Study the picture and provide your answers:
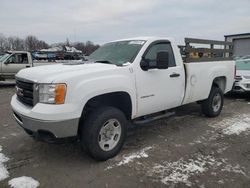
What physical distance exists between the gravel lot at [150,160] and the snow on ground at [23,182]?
6 centimetres

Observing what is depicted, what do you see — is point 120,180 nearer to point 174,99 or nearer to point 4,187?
point 4,187

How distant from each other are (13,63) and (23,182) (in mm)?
11671

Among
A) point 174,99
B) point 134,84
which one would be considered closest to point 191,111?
point 174,99

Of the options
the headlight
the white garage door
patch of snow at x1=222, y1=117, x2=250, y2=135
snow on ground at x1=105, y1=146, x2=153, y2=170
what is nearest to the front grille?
the headlight

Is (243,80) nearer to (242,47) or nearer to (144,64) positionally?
(144,64)

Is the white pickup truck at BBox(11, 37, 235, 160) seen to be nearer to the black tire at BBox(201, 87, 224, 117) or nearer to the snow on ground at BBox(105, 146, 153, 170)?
the snow on ground at BBox(105, 146, 153, 170)

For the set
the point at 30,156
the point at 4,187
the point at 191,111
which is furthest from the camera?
the point at 191,111

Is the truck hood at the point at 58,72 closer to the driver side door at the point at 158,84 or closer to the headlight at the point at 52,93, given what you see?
the headlight at the point at 52,93

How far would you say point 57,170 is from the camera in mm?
3779

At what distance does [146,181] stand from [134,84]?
5.12 feet

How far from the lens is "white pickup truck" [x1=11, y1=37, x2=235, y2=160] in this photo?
3.49m

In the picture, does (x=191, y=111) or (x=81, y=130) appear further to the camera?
(x=191, y=111)

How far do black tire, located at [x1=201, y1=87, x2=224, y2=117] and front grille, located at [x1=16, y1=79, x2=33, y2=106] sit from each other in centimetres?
423

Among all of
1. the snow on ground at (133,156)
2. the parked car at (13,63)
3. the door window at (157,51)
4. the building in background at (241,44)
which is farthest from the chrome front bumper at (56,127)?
the building in background at (241,44)
